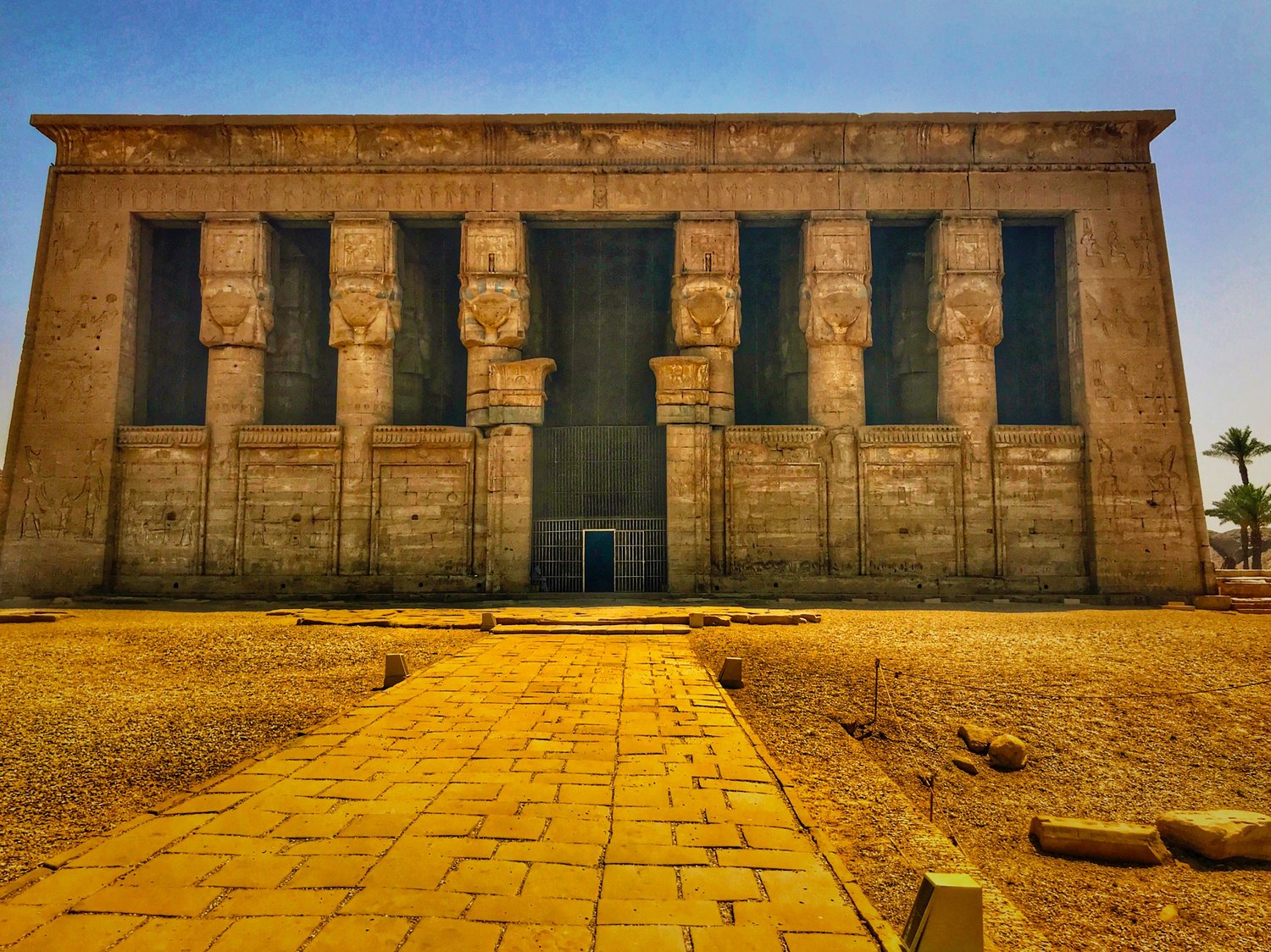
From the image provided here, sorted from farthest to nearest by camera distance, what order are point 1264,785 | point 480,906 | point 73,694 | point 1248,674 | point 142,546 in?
1. point 142,546
2. point 1248,674
3. point 73,694
4. point 1264,785
5. point 480,906

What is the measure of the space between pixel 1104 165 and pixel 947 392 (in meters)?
6.22

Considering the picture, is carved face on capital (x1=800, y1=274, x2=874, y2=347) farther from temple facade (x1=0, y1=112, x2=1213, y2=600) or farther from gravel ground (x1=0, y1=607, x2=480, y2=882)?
gravel ground (x1=0, y1=607, x2=480, y2=882)

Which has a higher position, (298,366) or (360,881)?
(298,366)

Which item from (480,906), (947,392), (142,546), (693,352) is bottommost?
(480,906)

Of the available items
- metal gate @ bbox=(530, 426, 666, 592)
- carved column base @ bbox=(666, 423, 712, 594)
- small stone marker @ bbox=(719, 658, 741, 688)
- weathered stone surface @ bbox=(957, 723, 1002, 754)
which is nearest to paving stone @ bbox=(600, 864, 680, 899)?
weathered stone surface @ bbox=(957, 723, 1002, 754)

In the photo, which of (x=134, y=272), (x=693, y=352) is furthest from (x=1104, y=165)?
(x=134, y=272)

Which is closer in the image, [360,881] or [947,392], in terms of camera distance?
[360,881]

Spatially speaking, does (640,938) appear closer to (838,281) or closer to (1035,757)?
(1035,757)

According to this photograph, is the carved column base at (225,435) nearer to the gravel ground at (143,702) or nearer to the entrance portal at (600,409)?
the gravel ground at (143,702)

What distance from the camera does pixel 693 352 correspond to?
49.3ft

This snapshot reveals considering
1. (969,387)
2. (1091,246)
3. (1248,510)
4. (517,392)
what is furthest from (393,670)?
(1248,510)

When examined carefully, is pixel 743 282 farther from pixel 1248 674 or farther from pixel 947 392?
pixel 1248 674

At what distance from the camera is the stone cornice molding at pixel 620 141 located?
14.8 metres

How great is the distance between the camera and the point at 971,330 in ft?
48.2
